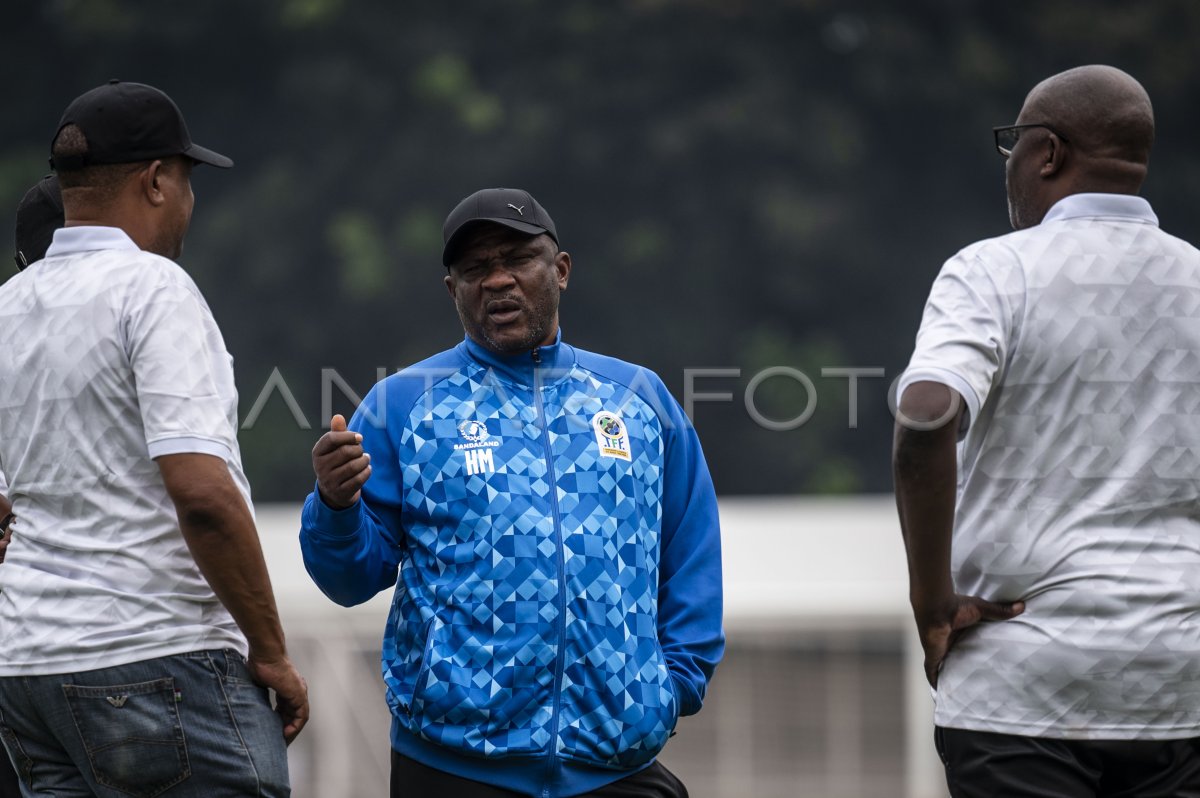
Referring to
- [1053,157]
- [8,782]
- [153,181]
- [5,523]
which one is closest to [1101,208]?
[1053,157]

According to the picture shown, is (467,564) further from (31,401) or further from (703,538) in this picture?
(31,401)

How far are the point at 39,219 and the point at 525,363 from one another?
96 cm

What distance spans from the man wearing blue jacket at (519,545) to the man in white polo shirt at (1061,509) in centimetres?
52

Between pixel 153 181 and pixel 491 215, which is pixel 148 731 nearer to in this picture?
pixel 153 181

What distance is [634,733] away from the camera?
2.78m

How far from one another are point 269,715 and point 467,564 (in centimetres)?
41

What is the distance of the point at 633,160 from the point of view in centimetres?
1969

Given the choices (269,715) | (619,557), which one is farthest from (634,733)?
(269,715)

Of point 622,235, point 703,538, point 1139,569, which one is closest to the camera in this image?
point 1139,569

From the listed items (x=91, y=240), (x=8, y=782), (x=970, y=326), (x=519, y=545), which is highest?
(x=91, y=240)

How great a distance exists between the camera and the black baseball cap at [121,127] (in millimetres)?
2639

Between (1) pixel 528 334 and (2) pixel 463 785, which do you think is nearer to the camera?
(2) pixel 463 785

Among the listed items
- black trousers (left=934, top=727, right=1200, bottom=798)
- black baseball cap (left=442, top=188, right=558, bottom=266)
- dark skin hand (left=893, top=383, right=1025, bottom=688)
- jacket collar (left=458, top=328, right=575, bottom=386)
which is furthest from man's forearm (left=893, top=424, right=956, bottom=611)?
black baseball cap (left=442, top=188, right=558, bottom=266)

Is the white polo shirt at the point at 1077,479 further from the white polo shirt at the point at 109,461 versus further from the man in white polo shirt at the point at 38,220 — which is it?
the man in white polo shirt at the point at 38,220
